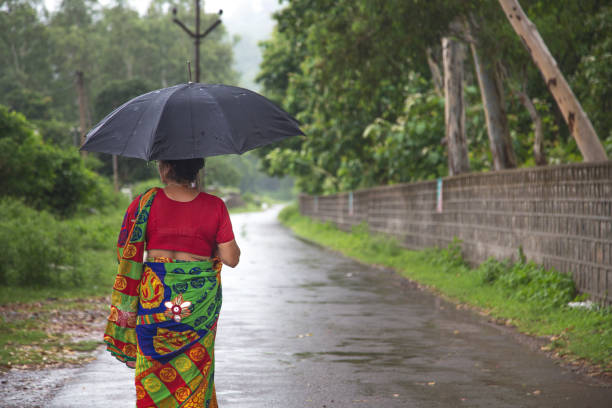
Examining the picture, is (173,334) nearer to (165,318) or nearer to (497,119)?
(165,318)

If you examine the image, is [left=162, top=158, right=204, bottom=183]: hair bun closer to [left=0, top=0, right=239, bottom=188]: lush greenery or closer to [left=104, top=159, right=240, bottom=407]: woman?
[left=104, top=159, right=240, bottom=407]: woman

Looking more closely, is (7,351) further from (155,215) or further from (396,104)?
(396,104)

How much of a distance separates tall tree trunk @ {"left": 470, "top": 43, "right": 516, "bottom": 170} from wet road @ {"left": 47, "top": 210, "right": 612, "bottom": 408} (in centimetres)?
459

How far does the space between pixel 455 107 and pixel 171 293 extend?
15.3 metres

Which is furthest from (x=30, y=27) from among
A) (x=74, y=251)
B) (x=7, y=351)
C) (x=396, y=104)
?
(x=7, y=351)

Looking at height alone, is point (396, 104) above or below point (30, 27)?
below

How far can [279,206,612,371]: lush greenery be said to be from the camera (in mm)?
8398

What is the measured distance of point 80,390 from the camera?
665cm

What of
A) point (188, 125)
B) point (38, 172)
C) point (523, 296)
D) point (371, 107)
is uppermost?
point (371, 107)

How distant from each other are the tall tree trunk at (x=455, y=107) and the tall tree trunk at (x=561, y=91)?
6124mm

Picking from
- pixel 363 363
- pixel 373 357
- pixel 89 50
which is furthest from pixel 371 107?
pixel 89 50

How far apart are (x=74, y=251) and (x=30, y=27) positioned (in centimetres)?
6249

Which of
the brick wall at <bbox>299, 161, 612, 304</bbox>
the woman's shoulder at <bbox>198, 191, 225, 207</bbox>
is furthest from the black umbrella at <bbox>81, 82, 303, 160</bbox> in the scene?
the brick wall at <bbox>299, 161, 612, 304</bbox>

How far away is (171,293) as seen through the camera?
14.4ft
